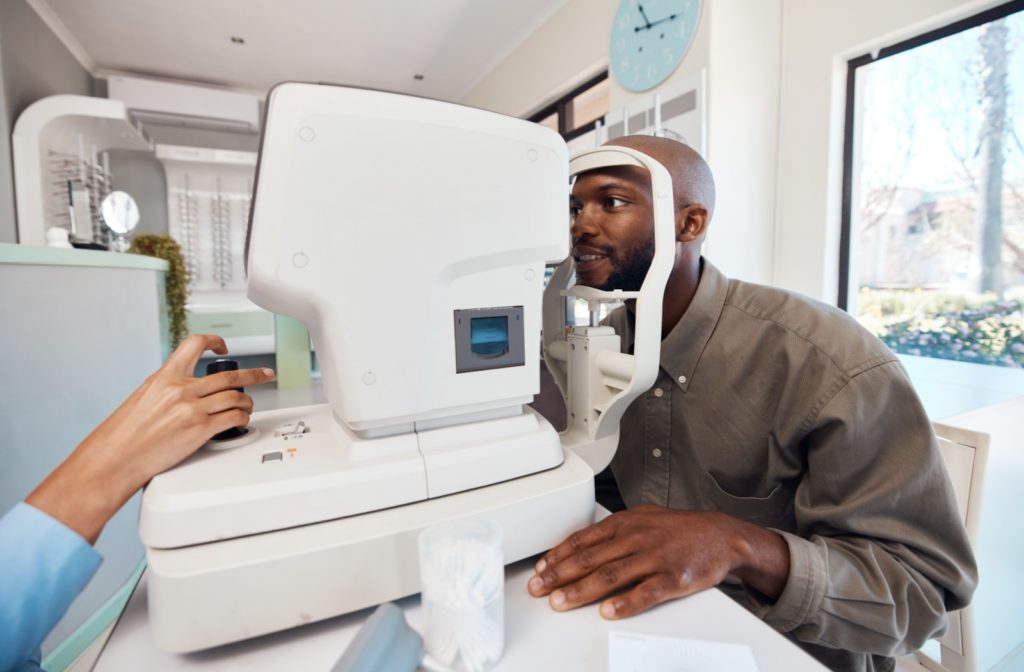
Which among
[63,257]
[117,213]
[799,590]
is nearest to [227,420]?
[799,590]

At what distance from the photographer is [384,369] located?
1.66 feet

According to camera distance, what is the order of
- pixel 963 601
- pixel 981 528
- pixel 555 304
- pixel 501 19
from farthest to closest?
pixel 501 19, pixel 981 528, pixel 555 304, pixel 963 601

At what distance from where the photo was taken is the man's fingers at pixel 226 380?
52 cm

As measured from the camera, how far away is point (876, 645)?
568mm

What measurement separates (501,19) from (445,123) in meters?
2.99

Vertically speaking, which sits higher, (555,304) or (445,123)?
(445,123)

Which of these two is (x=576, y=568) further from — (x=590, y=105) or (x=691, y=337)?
(x=590, y=105)

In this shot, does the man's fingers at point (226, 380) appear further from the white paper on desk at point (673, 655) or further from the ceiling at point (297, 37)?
the ceiling at point (297, 37)

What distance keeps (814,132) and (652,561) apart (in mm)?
1983

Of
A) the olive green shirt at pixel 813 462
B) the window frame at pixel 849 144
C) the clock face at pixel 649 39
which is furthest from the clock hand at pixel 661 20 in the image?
the olive green shirt at pixel 813 462

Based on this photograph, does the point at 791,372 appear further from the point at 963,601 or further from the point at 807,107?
the point at 807,107

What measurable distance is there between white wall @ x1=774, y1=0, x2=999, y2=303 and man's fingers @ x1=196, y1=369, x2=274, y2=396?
1954 mm

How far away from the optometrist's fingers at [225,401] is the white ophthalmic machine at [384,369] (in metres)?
0.04

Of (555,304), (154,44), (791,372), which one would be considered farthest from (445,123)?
(154,44)
